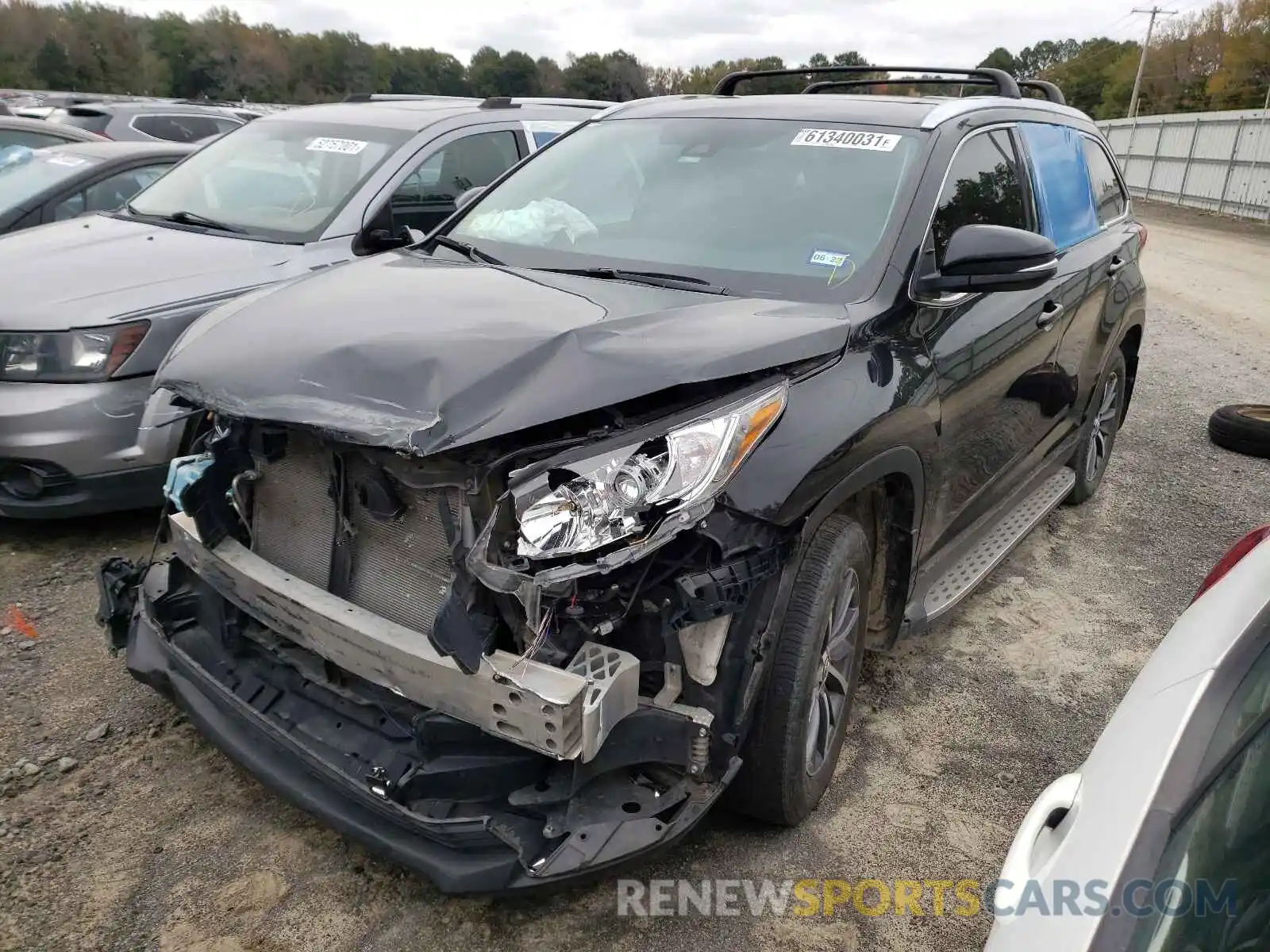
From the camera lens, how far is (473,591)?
6.59ft

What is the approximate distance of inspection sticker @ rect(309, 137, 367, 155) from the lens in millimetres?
5066

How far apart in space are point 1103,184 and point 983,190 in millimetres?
1863

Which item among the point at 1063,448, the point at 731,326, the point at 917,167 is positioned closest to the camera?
the point at 731,326

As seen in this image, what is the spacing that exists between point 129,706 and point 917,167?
3080mm

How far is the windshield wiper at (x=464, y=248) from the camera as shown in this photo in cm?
319

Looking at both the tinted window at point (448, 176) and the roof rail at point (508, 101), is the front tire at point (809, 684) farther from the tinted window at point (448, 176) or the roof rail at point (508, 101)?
the roof rail at point (508, 101)

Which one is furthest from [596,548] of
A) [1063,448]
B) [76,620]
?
[1063,448]

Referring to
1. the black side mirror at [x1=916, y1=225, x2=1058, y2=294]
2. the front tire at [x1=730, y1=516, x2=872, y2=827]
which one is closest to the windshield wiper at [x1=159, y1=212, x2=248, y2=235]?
the black side mirror at [x1=916, y1=225, x2=1058, y2=294]

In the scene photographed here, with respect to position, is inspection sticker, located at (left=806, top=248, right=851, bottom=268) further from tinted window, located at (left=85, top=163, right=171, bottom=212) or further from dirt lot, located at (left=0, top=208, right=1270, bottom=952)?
tinted window, located at (left=85, top=163, right=171, bottom=212)

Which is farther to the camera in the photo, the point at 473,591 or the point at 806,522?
the point at 806,522

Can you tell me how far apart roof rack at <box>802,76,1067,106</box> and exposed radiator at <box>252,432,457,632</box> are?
9.43 feet

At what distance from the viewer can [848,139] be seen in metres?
3.21

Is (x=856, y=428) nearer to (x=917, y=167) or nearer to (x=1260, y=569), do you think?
(x=1260, y=569)

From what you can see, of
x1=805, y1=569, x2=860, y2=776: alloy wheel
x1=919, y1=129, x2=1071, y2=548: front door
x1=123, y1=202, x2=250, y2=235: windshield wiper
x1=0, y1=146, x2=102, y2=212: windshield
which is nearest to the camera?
x1=805, y1=569, x2=860, y2=776: alloy wheel
